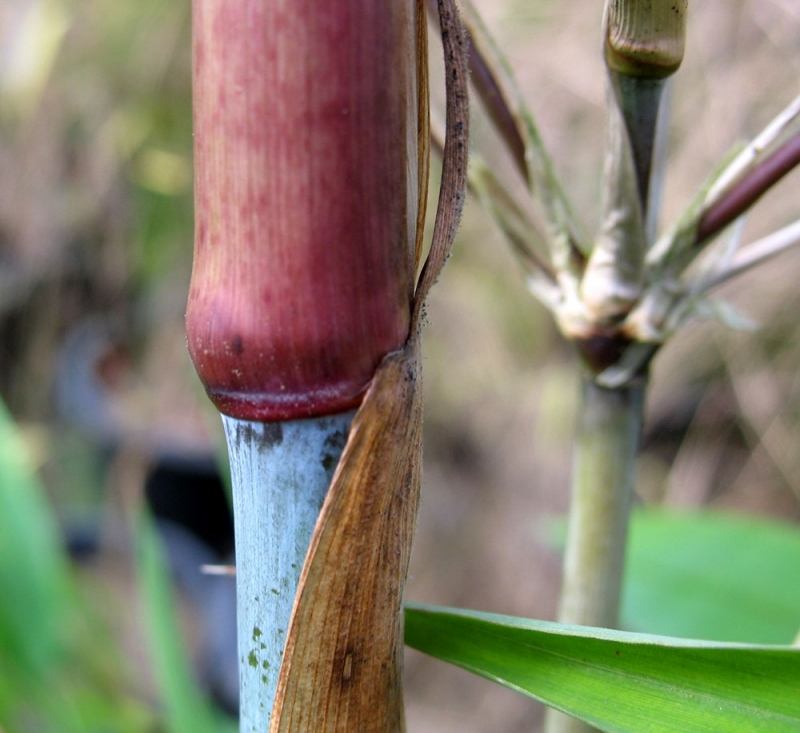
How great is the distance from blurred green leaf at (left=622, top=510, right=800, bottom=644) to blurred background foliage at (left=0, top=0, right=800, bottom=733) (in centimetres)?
15

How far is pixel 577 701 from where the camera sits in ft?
0.71

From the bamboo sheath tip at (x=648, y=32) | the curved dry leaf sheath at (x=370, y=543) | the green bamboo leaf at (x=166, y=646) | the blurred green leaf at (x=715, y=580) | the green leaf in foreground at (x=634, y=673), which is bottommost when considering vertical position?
the green bamboo leaf at (x=166, y=646)

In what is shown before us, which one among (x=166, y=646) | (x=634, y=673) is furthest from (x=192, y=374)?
(x=634, y=673)

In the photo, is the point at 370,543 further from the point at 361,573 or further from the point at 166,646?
the point at 166,646

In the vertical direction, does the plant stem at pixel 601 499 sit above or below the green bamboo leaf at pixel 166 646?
above

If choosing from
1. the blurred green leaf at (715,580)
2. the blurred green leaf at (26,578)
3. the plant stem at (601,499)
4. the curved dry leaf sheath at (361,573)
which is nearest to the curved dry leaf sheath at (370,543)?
the curved dry leaf sheath at (361,573)

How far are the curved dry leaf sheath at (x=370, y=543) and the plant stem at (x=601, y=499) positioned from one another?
15 centimetres

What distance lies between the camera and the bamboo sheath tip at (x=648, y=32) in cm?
22

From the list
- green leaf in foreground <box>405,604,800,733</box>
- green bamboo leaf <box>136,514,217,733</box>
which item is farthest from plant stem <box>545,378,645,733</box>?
green bamboo leaf <box>136,514,217,733</box>

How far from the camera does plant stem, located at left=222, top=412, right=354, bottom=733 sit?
0.19 meters

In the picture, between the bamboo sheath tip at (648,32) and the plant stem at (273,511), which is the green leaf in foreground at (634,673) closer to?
the plant stem at (273,511)

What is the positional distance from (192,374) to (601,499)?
1.11 m

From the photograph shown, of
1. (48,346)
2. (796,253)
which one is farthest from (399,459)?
(48,346)

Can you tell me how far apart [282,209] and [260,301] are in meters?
0.02
